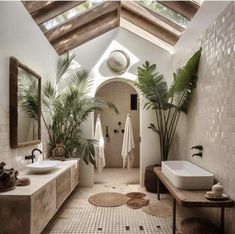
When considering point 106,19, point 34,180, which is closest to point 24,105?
point 34,180

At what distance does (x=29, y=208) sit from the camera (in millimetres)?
2109

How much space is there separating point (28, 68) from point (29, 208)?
1898 mm

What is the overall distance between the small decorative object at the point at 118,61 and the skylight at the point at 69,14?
1.13m

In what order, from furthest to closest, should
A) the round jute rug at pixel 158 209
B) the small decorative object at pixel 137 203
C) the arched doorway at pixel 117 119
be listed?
the arched doorway at pixel 117 119
the small decorative object at pixel 137 203
the round jute rug at pixel 158 209

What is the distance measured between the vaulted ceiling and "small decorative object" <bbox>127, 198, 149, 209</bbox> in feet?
9.56

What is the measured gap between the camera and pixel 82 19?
13.8ft

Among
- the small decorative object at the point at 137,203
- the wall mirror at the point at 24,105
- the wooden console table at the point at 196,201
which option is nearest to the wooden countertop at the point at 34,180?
the wall mirror at the point at 24,105

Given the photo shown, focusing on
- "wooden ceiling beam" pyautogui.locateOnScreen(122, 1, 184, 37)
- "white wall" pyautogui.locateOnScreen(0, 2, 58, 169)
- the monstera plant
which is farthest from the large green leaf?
"white wall" pyautogui.locateOnScreen(0, 2, 58, 169)

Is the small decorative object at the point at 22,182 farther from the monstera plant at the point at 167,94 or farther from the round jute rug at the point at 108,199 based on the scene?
the monstera plant at the point at 167,94

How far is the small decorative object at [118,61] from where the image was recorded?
196 inches

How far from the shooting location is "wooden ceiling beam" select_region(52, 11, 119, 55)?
4.55m

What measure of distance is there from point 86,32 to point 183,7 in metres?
1.93

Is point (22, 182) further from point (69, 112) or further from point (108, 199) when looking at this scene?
point (69, 112)

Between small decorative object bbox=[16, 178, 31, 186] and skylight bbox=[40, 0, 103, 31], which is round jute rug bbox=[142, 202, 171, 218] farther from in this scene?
skylight bbox=[40, 0, 103, 31]
